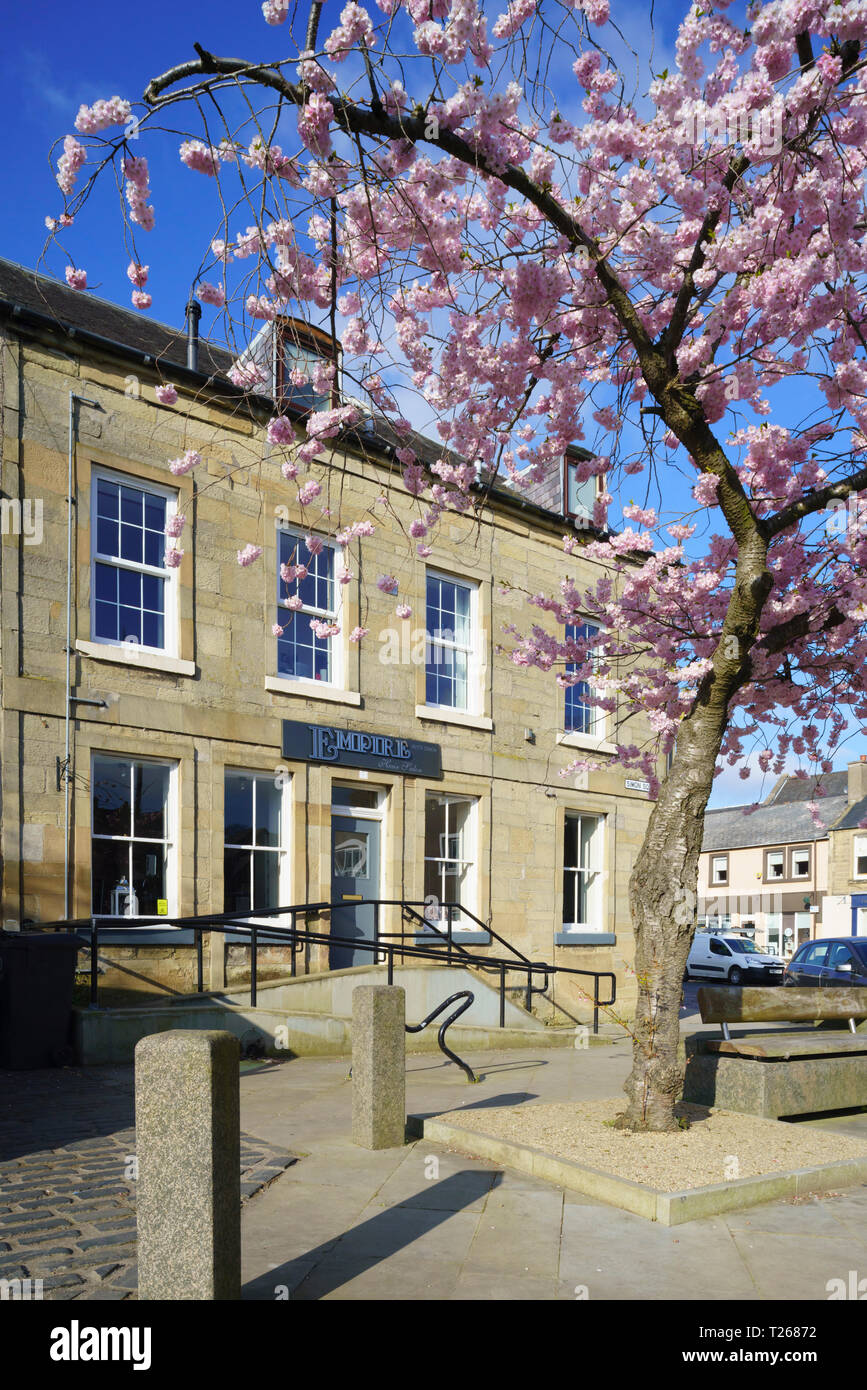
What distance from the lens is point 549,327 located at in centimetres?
834

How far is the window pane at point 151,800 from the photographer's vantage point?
12.6 meters

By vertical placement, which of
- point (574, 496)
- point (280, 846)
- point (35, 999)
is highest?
point (574, 496)

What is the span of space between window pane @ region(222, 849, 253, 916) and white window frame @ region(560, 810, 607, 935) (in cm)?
693

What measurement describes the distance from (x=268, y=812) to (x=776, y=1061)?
751 centimetres

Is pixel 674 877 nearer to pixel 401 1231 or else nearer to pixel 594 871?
pixel 401 1231

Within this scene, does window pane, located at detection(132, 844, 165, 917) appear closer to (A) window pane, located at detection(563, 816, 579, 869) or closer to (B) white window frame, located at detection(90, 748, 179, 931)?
(B) white window frame, located at detection(90, 748, 179, 931)

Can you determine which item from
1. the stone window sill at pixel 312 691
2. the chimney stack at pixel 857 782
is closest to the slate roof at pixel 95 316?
the stone window sill at pixel 312 691

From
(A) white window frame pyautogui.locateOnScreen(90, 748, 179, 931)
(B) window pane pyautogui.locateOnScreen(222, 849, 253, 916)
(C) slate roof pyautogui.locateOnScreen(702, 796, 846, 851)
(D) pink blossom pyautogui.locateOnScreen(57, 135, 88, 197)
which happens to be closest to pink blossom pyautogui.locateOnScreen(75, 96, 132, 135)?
(D) pink blossom pyautogui.locateOnScreen(57, 135, 88, 197)

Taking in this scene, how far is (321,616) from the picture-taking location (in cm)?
1492

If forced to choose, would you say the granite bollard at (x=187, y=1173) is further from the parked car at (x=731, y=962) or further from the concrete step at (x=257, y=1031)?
the parked car at (x=731, y=962)

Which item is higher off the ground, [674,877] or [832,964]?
[674,877]

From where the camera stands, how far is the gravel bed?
239 inches

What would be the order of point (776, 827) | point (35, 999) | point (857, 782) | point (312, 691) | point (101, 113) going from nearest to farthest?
point (101, 113) → point (35, 999) → point (312, 691) → point (857, 782) → point (776, 827)

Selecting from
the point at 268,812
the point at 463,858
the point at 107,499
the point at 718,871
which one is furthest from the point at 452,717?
the point at 718,871
